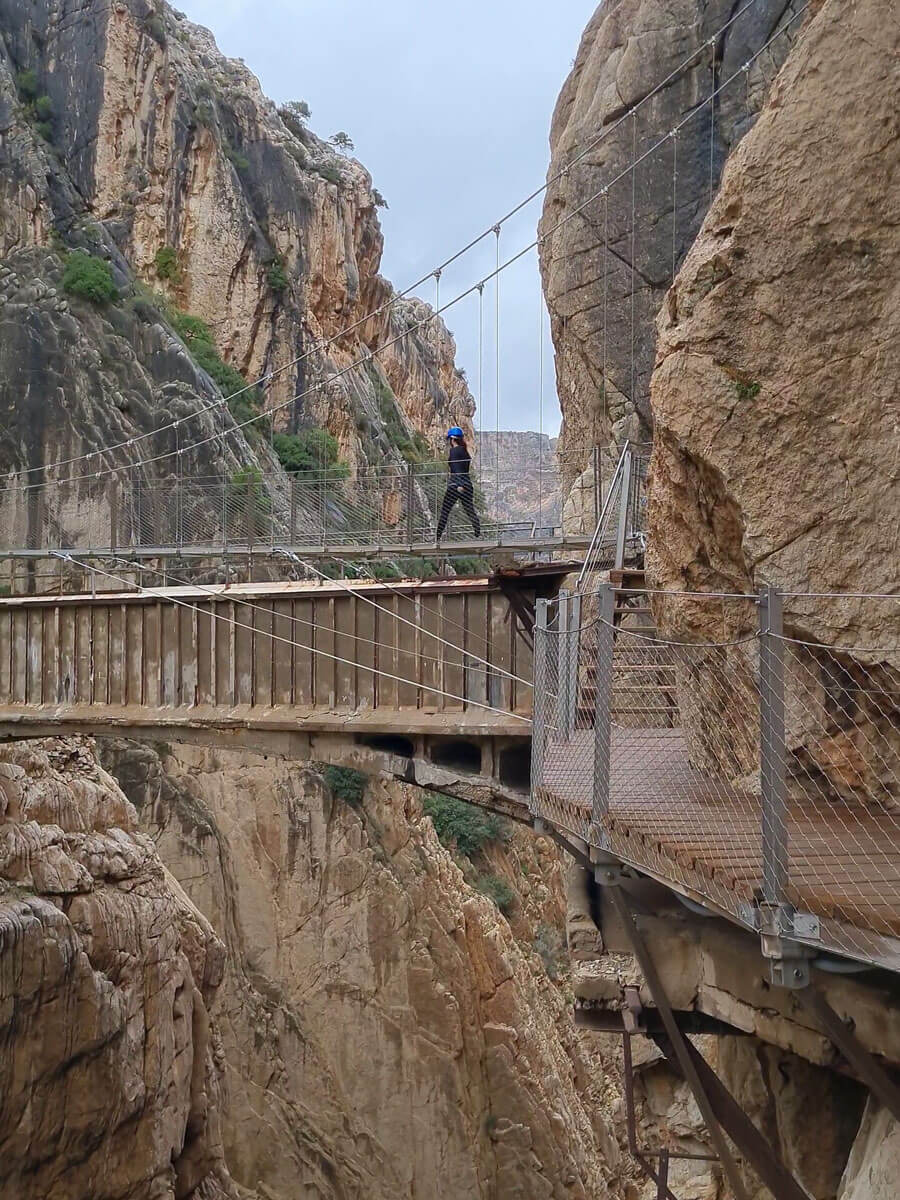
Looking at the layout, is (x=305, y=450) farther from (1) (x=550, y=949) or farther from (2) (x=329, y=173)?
(1) (x=550, y=949)

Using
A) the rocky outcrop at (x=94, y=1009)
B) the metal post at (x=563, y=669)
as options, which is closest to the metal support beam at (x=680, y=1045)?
the metal post at (x=563, y=669)

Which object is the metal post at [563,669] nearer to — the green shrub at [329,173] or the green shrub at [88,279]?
the green shrub at [88,279]

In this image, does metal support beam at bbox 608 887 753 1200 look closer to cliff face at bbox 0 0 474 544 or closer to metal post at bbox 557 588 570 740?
metal post at bbox 557 588 570 740

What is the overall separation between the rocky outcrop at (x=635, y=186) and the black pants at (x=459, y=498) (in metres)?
3.68

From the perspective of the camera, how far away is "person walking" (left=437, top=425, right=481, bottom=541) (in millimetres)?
11898

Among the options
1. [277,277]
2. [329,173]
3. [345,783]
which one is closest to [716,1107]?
[345,783]

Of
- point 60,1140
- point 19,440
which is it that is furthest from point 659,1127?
point 19,440

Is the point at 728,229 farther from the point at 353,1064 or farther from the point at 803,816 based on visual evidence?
the point at 353,1064

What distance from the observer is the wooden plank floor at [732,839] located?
3340 mm

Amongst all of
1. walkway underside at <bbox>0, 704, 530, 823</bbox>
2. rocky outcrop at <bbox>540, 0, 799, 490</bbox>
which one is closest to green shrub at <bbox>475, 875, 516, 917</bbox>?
rocky outcrop at <bbox>540, 0, 799, 490</bbox>

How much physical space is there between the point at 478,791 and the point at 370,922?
38.6ft

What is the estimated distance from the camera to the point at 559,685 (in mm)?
6305

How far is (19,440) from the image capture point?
70.8 ft

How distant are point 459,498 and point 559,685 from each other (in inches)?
234
